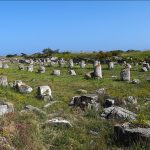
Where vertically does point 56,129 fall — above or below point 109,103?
below

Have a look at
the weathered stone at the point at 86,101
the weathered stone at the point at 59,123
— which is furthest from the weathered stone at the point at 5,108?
the weathered stone at the point at 86,101

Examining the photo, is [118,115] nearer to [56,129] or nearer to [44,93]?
[56,129]

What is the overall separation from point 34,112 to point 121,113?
3582mm

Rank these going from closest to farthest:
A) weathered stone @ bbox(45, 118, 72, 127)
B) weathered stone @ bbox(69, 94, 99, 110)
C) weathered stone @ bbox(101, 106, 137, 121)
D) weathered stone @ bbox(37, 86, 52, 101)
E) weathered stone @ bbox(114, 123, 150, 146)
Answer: weathered stone @ bbox(114, 123, 150, 146)
weathered stone @ bbox(45, 118, 72, 127)
weathered stone @ bbox(101, 106, 137, 121)
weathered stone @ bbox(69, 94, 99, 110)
weathered stone @ bbox(37, 86, 52, 101)

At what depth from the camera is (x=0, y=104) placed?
1759 centimetres

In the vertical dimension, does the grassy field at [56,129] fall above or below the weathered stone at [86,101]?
below

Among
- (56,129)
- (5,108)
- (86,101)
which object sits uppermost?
(5,108)

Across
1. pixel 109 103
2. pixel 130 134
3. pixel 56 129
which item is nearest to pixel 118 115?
pixel 56 129

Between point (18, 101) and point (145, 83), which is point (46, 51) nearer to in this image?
point (145, 83)

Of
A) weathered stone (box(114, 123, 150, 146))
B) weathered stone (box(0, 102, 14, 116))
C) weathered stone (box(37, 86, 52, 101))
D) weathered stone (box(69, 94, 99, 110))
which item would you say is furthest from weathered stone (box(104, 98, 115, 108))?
weathered stone (box(114, 123, 150, 146))

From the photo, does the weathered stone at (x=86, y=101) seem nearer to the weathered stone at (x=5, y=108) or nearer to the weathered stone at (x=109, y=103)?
the weathered stone at (x=109, y=103)

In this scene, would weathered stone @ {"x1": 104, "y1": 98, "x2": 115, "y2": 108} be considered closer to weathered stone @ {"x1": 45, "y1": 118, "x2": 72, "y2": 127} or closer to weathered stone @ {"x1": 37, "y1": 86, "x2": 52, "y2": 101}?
weathered stone @ {"x1": 37, "y1": 86, "x2": 52, "y2": 101}

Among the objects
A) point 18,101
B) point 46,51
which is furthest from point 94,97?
point 46,51

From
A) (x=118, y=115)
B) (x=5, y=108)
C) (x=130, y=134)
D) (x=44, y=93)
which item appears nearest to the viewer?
(x=130, y=134)
